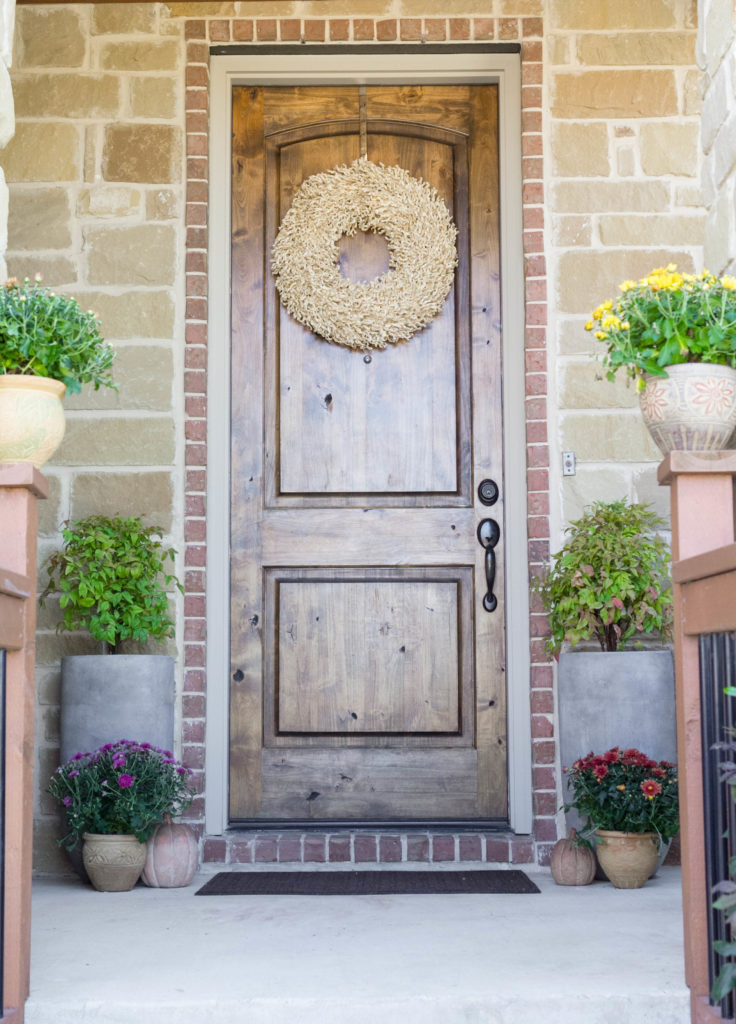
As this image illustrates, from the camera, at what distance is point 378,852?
3.76m

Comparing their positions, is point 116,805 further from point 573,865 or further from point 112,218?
point 112,218

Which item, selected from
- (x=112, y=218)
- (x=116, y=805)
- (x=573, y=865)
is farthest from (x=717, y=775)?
(x=112, y=218)

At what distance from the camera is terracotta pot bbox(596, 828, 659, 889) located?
10.8 feet

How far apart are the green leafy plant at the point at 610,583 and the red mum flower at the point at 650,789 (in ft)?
1.71

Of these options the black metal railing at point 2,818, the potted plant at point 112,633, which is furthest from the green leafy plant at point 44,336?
the potted plant at point 112,633

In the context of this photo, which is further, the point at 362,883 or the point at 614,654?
the point at 614,654

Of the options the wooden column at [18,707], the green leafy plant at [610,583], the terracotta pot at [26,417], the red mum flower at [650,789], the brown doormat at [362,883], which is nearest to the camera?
the wooden column at [18,707]

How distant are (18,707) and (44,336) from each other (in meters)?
0.73

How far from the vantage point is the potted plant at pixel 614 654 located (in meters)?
3.54

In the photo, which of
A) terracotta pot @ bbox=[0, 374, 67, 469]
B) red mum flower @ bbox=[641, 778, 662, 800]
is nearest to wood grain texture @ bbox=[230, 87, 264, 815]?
red mum flower @ bbox=[641, 778, 662, 800]

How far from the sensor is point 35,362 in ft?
7.61

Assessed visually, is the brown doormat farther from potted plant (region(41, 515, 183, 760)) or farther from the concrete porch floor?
potted plant (region(41, 515, 183, 760))

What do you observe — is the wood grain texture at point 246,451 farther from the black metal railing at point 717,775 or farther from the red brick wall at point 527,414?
the black metal railing at point 717,775

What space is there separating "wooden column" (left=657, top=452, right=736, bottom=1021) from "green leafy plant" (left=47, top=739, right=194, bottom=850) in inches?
65.2
